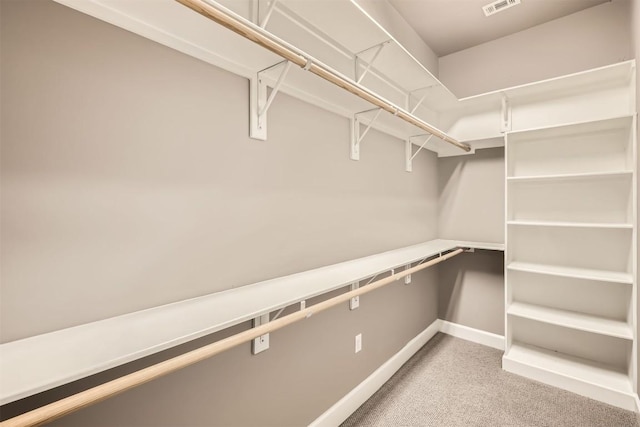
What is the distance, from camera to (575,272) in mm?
2002

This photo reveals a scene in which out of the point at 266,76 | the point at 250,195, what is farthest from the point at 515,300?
the point at 266,76

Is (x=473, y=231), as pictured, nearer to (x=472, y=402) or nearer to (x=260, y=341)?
(x=472, y=402)

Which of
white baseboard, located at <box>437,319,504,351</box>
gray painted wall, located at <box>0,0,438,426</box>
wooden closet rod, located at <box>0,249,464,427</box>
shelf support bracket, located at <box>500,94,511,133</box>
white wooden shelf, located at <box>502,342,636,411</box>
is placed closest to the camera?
wooden closet rod, located at <box>0,249,464,427</box>

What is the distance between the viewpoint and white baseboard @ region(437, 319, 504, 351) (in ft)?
8.27

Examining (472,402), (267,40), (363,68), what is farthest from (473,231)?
(267,40)

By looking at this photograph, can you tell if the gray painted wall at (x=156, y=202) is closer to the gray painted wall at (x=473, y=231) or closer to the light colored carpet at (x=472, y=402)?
the light colored carpet at (x=472, y=402)

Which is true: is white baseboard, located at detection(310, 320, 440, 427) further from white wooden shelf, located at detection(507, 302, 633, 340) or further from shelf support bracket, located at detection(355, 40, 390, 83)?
shelf support bracket, located at detection(355, 40, 390, 83)

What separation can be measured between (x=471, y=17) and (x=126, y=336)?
115 inches

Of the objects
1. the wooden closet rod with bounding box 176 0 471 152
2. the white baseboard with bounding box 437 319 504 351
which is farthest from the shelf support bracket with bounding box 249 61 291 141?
the white baseboard with bounding box 437 319 504 351

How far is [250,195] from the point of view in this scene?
3.92 feet

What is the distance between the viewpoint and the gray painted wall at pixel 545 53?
203cm

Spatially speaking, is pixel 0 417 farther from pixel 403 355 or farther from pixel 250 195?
pixel 403 355

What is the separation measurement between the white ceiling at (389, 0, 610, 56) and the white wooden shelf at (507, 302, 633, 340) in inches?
89.9

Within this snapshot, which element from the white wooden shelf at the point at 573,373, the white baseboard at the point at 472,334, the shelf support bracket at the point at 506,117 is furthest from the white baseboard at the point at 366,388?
the shelf support bracket at the point at 506,117
